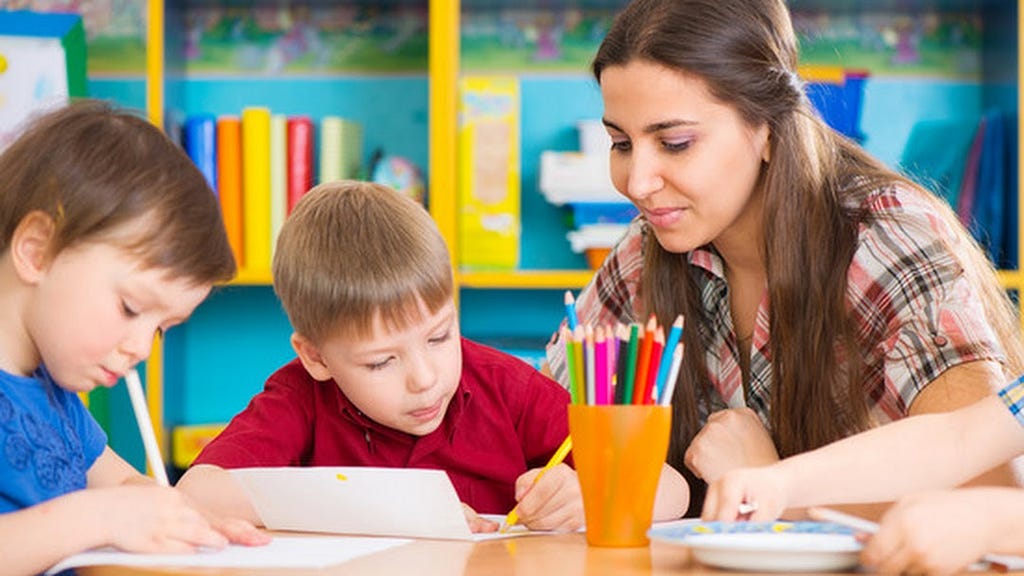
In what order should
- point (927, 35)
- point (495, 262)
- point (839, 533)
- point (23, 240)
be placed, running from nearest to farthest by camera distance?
point (839, 533) < point (23, 240) < point (495, 262) < point (927, 35)

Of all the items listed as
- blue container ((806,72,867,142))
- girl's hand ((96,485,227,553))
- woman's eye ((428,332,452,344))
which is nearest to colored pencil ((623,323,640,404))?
girl's hand ((96,485,227,553))

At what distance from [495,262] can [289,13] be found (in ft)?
2.55

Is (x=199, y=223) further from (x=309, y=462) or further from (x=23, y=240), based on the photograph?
(x=309, y=462)

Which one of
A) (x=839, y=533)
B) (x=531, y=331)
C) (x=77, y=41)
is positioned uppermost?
(x=77, y=41)

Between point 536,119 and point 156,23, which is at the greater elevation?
point 156,23

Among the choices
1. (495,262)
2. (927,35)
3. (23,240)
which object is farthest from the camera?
(927,35)

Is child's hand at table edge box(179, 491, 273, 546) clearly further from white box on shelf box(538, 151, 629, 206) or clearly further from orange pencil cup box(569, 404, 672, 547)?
white box on shelf box(538, 151, 629, 206)

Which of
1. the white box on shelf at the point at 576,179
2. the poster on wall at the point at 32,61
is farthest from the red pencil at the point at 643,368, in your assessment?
the poster on wall at the point at 32,61

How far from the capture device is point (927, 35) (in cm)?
318

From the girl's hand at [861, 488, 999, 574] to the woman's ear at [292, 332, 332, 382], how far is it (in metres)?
0.76

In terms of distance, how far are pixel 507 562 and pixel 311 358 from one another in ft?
1.89

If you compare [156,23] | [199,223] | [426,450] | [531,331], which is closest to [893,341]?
[426,450]

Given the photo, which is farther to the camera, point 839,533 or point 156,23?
point 156,23

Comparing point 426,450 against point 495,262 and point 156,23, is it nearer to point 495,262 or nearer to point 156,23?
point 495,262
